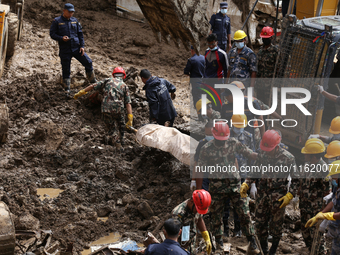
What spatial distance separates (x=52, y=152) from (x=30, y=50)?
3842 millimetres

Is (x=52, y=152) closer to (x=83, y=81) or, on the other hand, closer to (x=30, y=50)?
(x=83, y=81)

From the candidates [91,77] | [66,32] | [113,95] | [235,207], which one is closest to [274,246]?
[235,207]

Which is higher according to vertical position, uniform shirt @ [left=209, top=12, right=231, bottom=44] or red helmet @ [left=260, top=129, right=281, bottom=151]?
uniform shirt @ [left=209, top=12, right=231, bottom=44]

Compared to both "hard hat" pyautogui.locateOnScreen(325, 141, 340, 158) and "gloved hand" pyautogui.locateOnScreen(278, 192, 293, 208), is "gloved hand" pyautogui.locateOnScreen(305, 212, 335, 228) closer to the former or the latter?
"gloved hand" pyautogui.locateOnScreen(278, 192, 293, 208)

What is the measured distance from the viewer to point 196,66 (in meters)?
8.57

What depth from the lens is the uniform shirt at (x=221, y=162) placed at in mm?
5289

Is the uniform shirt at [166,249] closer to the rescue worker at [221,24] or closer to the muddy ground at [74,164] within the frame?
the muddy ground at [74,164]

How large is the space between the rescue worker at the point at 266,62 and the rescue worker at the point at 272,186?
9.34ft

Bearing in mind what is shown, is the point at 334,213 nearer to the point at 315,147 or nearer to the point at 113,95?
the point at 315,147

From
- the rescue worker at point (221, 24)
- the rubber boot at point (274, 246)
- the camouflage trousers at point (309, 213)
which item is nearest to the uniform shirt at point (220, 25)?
the rescue worker at point (221, 24)

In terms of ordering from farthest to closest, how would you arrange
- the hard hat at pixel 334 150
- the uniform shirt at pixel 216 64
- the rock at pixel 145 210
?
the uniform shirt at pixel 216 64
the rock at pixel 145 210
the hard hat at pixel 334 150

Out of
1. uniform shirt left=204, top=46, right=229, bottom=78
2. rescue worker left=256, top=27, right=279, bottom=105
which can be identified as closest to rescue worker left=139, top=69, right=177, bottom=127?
uniform shirt left=204, top=46, right=229, bottom=78

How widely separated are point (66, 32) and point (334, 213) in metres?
6.38

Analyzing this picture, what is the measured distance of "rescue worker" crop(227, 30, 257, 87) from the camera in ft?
Answer: 25.4
